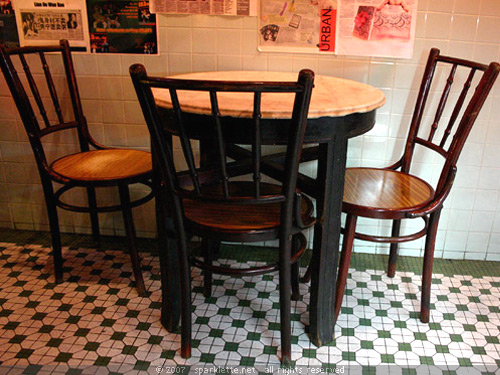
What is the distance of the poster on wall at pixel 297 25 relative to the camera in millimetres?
2535

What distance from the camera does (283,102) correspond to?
178 cm

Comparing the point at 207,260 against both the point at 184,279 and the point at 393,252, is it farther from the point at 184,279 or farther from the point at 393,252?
the point at 393,252

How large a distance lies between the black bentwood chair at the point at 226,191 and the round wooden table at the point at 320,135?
5cm

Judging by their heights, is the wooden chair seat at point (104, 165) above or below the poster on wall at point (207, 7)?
below

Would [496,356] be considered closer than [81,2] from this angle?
Yes

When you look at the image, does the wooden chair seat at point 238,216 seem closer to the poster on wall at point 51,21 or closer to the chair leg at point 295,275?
the chair leg at point 295,275

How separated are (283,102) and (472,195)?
5.08 feet

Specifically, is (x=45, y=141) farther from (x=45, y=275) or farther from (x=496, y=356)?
(x=496, y=356)

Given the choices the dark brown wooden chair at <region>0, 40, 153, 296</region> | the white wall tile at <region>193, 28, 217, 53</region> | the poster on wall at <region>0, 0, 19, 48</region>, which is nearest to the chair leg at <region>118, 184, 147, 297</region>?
the dark brown wooden chair at <region>0, 40, 153, 296</region>

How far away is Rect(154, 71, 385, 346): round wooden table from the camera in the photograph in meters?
1.69

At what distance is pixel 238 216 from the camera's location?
6.33ft

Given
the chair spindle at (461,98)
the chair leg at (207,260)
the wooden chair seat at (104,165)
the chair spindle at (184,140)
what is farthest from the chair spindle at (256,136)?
the chair spindle at (461,98)

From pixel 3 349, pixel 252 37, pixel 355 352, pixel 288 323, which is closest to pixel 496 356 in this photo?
pixel 355 352

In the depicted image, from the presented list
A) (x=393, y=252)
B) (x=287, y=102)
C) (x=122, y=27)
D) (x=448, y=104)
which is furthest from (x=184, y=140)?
(x=448, y=104)
